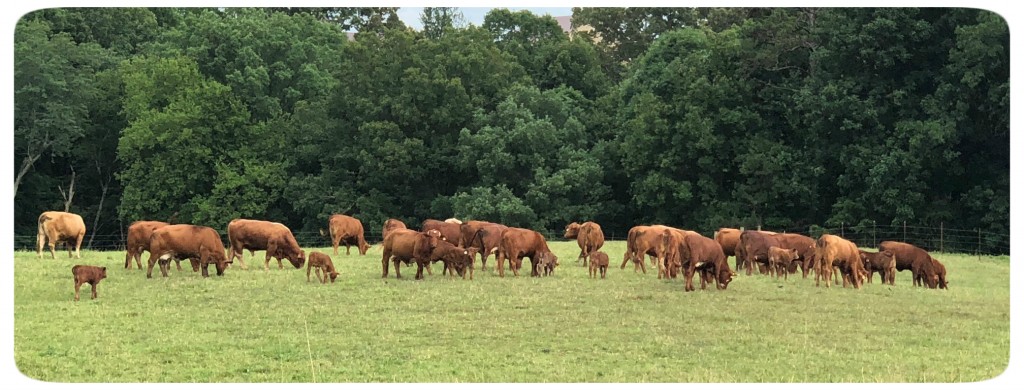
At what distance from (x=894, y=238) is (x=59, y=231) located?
21022 millimetres

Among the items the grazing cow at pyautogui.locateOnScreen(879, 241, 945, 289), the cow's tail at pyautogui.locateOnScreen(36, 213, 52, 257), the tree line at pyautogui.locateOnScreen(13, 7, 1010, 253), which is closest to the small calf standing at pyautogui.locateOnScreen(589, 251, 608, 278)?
the grazing cow at pyautogui.locateOnScreen(879, 241, 945, 289)

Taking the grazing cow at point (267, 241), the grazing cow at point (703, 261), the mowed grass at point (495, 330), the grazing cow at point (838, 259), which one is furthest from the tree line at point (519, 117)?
the grazing cow at point (703, 261)

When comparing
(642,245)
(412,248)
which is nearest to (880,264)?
(642,245)

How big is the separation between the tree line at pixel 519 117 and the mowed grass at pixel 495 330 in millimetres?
7640

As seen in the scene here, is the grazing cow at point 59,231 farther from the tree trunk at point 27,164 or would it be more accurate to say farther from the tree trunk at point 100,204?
the tree trunk at point 100,204

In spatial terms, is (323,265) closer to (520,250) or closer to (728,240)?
(520,250)

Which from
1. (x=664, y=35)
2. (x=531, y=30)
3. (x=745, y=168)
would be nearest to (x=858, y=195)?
(x=745, y=168)

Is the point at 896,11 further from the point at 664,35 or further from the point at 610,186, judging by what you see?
the point at 664,35

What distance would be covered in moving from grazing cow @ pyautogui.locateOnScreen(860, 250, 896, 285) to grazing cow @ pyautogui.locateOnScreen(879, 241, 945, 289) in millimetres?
163

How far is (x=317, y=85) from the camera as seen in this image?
160 feet

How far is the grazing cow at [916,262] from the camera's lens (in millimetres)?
22688

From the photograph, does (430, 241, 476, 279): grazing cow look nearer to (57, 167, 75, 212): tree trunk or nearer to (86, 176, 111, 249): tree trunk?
(57, 167, 75, 212): tree trunk

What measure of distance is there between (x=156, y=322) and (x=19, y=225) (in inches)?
395

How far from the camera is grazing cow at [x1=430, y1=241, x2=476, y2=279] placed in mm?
22078
